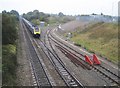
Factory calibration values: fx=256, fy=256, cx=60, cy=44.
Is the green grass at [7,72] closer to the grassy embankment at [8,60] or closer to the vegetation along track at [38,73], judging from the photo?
the grassy embankment at [8,60]

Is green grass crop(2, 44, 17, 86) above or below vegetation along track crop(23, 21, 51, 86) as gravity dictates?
above

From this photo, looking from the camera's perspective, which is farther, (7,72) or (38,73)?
(38,73)

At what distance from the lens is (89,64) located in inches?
1081

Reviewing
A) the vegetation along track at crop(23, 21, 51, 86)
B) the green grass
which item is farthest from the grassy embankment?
the vegetation along track at crop(23, 21, 51, 86)

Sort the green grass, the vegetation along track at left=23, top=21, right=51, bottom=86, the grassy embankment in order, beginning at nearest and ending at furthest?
the green grass < the grassy embankment < the vegetation along track at left=23, top=21, right=51, bottom=86

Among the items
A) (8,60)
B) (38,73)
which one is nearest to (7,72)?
(8,60)

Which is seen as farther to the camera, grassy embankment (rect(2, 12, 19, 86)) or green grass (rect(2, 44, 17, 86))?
grassy embankment (rect(2, 12, 19, 86))

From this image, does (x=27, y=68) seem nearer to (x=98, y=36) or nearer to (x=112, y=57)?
(x=112, y=57)

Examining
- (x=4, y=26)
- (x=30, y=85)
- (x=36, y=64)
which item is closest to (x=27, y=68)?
(x=36, y=64)

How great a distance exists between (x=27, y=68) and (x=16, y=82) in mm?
5192

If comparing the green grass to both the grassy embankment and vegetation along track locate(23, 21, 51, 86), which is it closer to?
the grassy embankment

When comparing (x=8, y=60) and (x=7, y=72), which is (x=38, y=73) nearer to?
(x=8, y=60)

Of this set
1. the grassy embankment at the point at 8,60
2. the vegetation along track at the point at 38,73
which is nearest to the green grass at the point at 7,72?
the grassy embankment at the point at 8,60

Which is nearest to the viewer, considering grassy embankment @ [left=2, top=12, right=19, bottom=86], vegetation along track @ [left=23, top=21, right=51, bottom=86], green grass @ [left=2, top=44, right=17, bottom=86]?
green grass @ [left=2, top=44, right=17, bottom=86]
